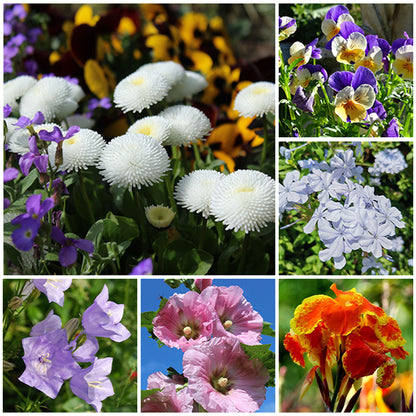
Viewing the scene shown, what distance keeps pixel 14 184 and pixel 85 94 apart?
1.65 ft

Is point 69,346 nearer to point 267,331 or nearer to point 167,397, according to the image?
point 167,397

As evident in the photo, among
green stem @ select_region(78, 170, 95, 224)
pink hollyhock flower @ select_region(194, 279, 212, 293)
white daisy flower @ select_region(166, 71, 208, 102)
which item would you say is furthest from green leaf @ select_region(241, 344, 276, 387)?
white daisy flower @ select_region(166, 71, 208, 102)

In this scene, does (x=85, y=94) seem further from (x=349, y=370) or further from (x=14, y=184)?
(x=349, y=370)

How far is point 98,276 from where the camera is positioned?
0.82m

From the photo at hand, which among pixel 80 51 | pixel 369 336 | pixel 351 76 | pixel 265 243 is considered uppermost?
pixel 80 51

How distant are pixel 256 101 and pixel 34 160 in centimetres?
45

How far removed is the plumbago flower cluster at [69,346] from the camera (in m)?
0.79

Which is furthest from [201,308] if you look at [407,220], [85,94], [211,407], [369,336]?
[85,94]

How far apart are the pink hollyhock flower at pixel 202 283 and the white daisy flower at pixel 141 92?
342mm

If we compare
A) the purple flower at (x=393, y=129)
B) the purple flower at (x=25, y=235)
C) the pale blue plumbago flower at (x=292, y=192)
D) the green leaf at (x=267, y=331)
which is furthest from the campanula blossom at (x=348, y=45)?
the purple flower at (x=25, y=235)

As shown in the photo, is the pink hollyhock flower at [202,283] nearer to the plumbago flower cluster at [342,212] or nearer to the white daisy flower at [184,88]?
the plumbago flower cluster at [342,212]

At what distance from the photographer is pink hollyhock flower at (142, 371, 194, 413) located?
2.71 feet

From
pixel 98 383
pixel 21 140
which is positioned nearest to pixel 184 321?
pixel 98 383

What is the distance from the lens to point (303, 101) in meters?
0.91
